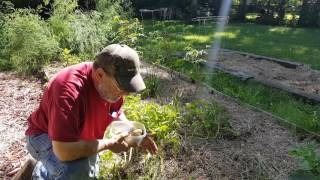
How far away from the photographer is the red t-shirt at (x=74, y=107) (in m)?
2.12

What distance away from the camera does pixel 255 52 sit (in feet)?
30.9

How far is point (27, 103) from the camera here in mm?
5297

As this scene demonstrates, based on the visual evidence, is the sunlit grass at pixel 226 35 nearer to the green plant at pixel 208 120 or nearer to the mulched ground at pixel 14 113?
the mulched ground at pixel 14 113

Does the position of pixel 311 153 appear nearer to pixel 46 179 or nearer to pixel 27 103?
pixel 46 179

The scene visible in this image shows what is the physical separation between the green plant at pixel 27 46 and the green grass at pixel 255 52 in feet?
4.87

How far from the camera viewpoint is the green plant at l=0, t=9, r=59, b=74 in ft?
21.2

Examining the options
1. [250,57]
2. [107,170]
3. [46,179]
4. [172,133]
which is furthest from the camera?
[250,57]

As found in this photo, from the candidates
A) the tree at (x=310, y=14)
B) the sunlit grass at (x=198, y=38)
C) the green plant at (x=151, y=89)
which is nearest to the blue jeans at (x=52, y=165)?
the green plant at (x=151, y=89)

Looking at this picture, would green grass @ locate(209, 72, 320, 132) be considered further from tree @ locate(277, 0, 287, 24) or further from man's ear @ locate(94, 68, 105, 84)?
tree @ locate(277, 0, 287, 24)

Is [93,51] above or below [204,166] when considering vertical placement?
above

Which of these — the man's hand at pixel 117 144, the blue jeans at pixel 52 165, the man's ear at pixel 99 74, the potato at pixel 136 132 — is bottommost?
the blue jeans at pixel 52 165

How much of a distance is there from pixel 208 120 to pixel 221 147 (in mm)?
332

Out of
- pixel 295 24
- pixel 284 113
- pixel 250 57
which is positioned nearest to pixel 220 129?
pixel 284 113

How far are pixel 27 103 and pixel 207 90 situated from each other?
2237mm
